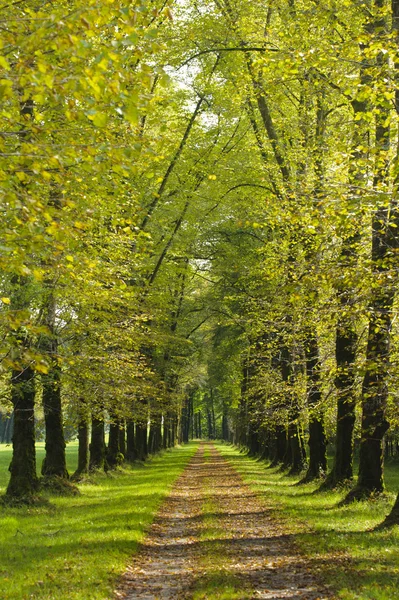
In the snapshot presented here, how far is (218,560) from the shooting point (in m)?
9.88

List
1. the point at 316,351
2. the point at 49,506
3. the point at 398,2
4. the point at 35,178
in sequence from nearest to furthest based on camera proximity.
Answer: the point at 35,178, the point at 398,2, the point at 49,506, the point at 316,351

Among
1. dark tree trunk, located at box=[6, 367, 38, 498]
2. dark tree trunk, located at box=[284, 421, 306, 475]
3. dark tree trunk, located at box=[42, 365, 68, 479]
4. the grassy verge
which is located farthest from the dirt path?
dark tree trunk, located at box=[284, 421, 306, 475]

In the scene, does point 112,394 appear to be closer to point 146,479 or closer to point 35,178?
point 146,479

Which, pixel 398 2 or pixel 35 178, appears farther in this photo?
pixel 398 2

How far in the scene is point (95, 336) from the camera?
16766 millimetres

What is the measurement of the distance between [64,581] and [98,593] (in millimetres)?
828

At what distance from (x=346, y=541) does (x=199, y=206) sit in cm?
1601

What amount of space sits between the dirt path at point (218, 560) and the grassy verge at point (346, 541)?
31 cm

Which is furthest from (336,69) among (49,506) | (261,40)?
(49,506)

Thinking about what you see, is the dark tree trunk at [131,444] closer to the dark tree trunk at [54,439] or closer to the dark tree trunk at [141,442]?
the dark tree trunk at [141,442]

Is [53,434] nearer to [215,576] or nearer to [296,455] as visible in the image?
[215,576]

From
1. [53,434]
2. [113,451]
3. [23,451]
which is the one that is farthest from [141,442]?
[23,451]

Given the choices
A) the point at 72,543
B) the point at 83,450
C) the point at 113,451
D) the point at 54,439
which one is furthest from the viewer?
the point at 113,451

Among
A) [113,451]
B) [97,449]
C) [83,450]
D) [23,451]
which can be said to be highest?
[23,451]
